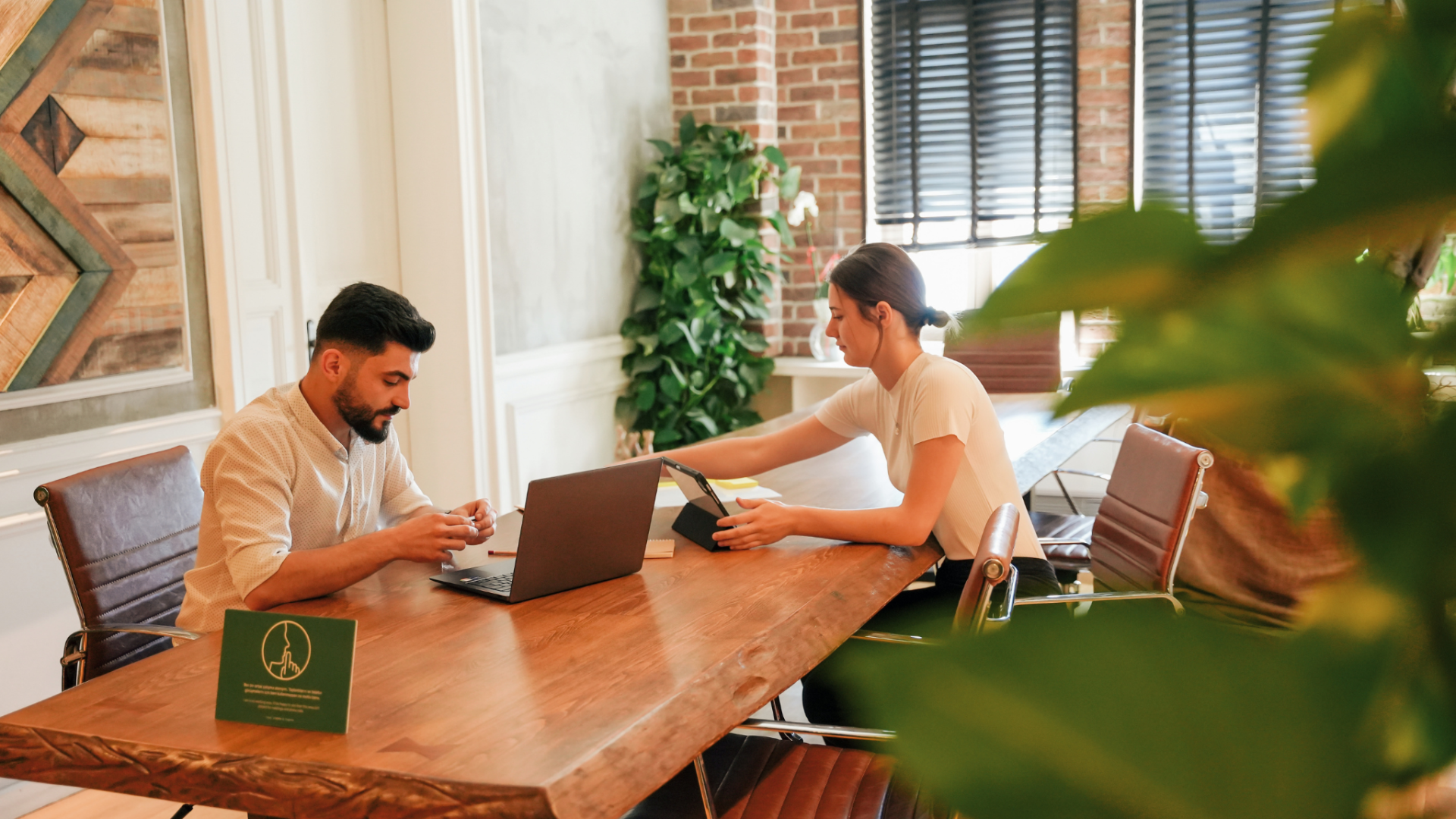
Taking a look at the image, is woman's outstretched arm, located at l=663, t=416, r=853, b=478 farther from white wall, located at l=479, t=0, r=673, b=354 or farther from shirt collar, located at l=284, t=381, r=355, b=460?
white wall, located at l=479, t=0, r=673, b=354

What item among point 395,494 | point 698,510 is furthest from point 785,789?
point 395,494

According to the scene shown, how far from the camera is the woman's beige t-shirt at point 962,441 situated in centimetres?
237

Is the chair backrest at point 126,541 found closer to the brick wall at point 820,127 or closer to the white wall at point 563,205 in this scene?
the white wall at point 563,205

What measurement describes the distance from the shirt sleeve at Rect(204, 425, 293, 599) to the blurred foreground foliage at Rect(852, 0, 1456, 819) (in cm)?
205

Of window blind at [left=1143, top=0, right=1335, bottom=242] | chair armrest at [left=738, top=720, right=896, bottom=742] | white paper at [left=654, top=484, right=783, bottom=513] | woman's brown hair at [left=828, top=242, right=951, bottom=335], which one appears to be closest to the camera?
chair armrest at [left=738, top=720, right=896, bottom=742]

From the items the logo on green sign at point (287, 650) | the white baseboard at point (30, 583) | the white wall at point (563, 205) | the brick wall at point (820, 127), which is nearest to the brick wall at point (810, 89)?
the brick wall at point (820, 127)

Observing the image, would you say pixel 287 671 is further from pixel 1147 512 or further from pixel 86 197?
pixel 86 197

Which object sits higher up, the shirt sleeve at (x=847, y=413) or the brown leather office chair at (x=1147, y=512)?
the shirt sleeve at (x=847, y=413)

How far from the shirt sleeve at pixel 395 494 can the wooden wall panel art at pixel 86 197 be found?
3.64ft

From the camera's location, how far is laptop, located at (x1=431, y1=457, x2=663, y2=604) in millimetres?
1900

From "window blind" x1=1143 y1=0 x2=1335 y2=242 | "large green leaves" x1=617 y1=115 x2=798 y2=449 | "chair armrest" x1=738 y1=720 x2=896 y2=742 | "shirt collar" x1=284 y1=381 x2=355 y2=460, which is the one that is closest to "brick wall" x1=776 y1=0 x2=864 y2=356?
"large green leaves" x1=617 y1=115 x2=798 y2=449

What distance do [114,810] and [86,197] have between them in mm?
1561

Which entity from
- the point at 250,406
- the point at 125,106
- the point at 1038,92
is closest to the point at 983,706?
the point at 250,406

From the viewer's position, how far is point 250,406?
2215mm
